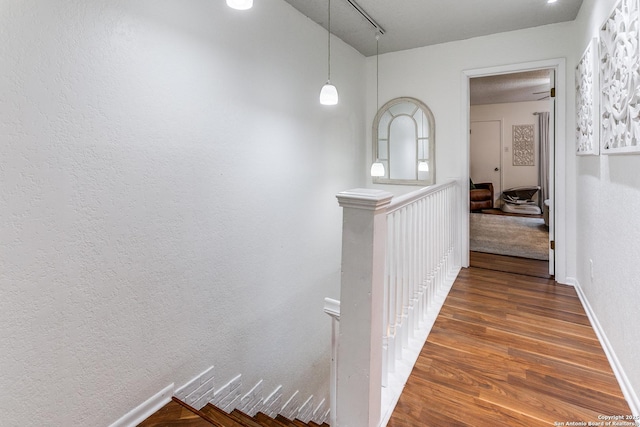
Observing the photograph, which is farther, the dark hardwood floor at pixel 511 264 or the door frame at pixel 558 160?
the dark hardwood floor at pixel 511 264

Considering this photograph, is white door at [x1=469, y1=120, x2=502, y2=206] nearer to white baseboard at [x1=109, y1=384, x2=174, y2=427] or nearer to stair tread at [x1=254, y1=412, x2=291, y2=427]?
stair tread at [x1=254, y1=412, x2=291, y2=427]

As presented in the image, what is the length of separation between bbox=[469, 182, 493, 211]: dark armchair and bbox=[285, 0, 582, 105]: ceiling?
4331 mm

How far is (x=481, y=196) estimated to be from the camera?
7.72 meters

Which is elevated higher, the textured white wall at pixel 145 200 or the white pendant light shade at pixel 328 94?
the white pendant light shade at pixel 328 94

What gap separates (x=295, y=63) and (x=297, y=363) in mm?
2670

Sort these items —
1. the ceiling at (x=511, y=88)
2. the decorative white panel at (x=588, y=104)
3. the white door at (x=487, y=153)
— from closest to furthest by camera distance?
the decorative white panel at (x=588, y=104) → the ceiling at (x=511, y=88) → the white door at (x=487, y=153)

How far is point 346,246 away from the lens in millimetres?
1439

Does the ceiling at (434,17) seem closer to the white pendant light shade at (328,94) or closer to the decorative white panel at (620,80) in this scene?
the white pendant light shade at (328,94)

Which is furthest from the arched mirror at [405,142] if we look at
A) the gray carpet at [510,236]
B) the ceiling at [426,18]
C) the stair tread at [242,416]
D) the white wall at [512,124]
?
the white wall at [512,124]

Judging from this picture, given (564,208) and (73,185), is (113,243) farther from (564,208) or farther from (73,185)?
(564,208)

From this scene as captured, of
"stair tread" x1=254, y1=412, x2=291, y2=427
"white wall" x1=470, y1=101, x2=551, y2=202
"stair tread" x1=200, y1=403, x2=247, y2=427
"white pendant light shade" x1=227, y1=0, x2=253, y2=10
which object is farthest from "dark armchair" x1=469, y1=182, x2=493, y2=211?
"white pendant light shade" x1=227, y1=0, x2=253, y2=10

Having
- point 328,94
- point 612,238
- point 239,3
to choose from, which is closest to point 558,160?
point 612,238

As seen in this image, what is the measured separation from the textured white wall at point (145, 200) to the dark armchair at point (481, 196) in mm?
5524

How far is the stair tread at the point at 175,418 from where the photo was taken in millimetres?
1868
